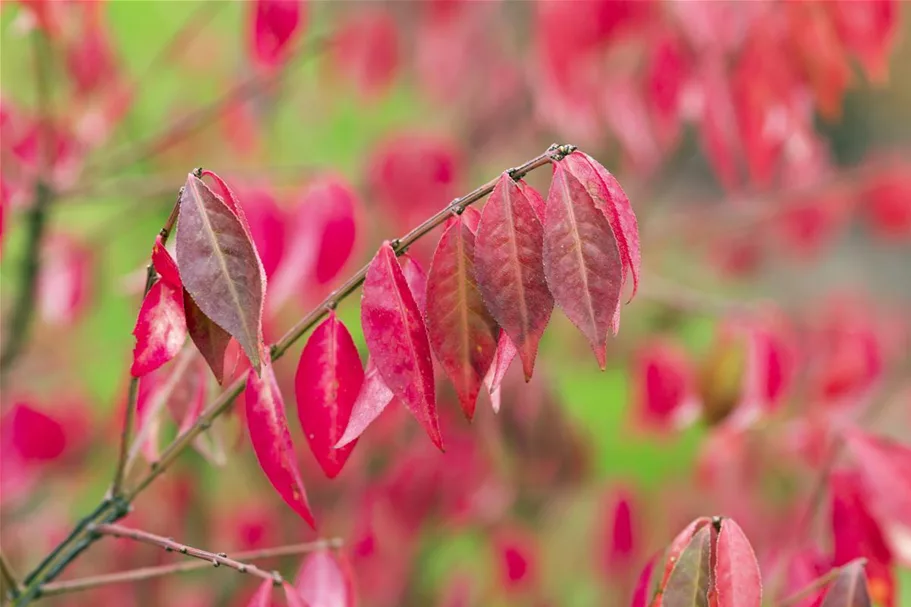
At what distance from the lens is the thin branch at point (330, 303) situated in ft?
1.95

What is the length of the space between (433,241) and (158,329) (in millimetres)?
1305

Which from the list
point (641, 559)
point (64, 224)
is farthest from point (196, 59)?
point (641, 559)

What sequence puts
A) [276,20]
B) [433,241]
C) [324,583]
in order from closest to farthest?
1. [324,583]
2. [276,20]
3. [433,241]

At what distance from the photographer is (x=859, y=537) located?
2.92 ft

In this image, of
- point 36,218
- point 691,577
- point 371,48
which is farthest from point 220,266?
point 371,48

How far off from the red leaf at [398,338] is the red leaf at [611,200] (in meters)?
0.13

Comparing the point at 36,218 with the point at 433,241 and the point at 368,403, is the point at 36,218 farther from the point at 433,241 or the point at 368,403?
the point at 368,403

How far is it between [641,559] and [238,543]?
2.63 feet

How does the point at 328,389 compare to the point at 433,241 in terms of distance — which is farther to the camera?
A: the point at 433,241

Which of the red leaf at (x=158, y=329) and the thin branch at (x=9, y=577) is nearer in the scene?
the red leaf at (x=158, y=329)

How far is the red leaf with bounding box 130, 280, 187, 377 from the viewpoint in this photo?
22.5 inches

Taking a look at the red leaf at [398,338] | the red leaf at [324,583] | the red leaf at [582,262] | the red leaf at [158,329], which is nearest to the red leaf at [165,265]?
the red leaf at [158,329]

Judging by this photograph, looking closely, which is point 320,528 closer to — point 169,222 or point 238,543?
point 238,543

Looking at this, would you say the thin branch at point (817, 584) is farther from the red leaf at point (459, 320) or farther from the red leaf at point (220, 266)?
the red leaf at point (220, 266)
